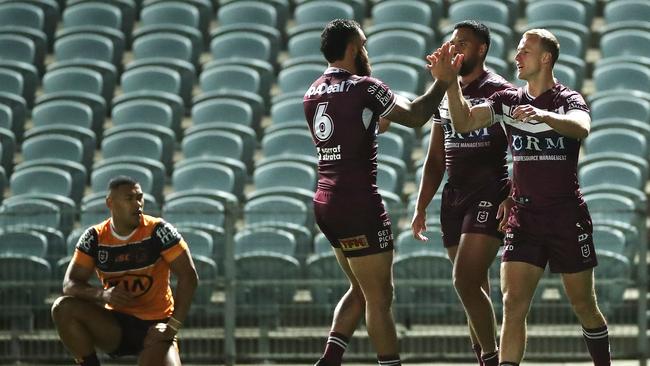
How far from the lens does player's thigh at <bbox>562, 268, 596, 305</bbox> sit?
697 centimetres

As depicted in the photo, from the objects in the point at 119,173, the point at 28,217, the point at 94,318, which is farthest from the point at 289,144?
the point at 94,318

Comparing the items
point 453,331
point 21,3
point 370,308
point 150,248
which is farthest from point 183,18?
point 370,308

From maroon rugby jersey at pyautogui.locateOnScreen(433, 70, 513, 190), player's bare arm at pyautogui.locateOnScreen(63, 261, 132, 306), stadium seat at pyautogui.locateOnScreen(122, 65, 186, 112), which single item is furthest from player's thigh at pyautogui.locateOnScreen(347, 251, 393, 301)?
stadium seat at pyautogui.locateOnScreen(122, 65, 186, 112)

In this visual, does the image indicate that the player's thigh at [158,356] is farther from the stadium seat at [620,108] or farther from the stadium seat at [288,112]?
the stadium seat at [620,108]

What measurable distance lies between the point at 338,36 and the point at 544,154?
1207mm

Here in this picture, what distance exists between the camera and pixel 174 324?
7.61 m

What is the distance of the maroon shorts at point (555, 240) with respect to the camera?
6.92 meters

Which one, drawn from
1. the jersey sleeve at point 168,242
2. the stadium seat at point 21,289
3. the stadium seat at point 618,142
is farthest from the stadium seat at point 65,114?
the jersey sleeve at point 168,242

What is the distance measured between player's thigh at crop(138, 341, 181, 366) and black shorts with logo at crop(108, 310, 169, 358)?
0.15 meters

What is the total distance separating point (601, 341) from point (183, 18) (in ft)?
30.1

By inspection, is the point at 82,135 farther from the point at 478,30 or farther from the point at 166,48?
the point at 478,30

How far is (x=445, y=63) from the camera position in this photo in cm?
663

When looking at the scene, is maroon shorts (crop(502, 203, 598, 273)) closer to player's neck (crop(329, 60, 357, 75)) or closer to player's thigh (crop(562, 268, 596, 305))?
player's thigh (crop(562, 268, 596, 305))

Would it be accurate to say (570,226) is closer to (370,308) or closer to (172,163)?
(370,308)
